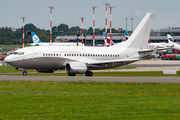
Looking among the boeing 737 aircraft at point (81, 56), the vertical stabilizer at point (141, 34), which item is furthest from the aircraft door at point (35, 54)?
the vertical stabilizer at point (141, 34)

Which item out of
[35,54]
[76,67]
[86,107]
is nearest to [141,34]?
[76,67]

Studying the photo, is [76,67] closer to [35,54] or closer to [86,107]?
[35,54]

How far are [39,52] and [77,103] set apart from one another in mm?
30278

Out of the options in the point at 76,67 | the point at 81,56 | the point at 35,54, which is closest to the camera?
the point at 76,67

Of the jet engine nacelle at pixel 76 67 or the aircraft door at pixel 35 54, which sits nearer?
the jet engine nacelle at pixel 76 67

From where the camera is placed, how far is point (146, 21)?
202ft

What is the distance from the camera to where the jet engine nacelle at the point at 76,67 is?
52047 millimetres

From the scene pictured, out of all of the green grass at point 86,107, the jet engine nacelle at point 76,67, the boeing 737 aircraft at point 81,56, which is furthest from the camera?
the boeing 737 aircraft at point 81,56

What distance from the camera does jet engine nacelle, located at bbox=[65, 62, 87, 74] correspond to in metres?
52.0

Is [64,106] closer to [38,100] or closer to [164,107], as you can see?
[38,100]

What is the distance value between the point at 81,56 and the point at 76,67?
377cm

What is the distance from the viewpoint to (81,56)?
55688 millimetres

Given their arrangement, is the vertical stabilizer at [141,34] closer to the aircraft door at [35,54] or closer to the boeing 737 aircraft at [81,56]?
the boeing 737 aircraft at [81,56]

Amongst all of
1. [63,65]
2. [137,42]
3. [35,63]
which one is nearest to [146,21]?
[137,42]
